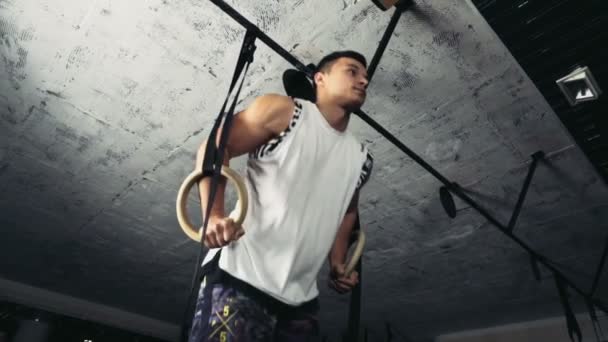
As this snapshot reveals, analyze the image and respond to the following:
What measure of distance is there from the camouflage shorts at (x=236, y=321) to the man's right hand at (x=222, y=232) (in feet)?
0.49

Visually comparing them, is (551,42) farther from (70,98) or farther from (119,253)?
(119,253)

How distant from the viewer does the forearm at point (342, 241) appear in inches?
63.1

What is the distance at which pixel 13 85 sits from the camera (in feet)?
10.6

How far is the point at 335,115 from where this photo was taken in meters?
1.51

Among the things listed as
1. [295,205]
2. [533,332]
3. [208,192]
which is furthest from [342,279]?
[533,332]

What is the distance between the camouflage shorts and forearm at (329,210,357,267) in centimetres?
45

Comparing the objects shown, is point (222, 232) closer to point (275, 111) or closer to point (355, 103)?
point (275, 111)

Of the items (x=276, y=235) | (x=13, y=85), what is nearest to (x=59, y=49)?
(x=13, y=85)

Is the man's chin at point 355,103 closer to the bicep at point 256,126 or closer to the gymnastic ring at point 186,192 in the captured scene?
the bicep at point 256,126

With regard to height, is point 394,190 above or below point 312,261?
above

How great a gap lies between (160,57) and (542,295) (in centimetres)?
630

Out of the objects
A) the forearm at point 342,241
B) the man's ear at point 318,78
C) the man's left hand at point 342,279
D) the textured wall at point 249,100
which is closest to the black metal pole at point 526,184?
the textured wall at point 249,100

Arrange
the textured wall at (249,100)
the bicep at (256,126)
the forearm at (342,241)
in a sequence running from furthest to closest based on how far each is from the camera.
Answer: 1. the textured wall at (249,100)
2. the forearm at (342,241)
3. the bicep at (256,126)

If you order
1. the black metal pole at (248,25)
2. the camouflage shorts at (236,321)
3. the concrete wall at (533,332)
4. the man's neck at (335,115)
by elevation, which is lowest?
the camouflage shorts at (236,321)
